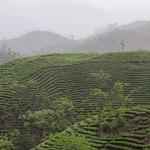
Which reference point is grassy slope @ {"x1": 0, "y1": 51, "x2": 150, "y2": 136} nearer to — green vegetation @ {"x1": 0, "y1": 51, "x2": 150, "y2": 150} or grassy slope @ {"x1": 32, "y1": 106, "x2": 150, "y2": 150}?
green vegetation @ {"x1": 0, "y1": 51, "x2": 150, "y2": 150}

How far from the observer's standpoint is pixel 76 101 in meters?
41.5

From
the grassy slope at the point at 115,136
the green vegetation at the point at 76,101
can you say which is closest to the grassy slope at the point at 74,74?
the green vegetation at the point at 76,101

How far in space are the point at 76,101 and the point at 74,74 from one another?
36.4 ft

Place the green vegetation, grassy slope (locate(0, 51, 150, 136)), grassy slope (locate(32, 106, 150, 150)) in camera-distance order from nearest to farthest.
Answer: grassy slope (locate(32, 106, 150, 150)), the green vegetation, grassy slope (locate(0, 51, 150, 136))

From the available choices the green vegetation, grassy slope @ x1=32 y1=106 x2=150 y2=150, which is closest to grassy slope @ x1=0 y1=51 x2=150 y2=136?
the green vegetation

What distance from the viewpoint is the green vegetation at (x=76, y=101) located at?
79.0 feet

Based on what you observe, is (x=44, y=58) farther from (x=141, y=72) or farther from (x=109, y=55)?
(x=141, y=72)

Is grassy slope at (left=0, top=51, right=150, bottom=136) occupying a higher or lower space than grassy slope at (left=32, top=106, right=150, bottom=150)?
higher

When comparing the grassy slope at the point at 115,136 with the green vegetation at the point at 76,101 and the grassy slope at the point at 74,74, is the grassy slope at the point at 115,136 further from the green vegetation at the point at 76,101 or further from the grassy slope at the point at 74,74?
the grassy slope at the point at 74,74

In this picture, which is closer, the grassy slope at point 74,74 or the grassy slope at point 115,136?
the grassy slope at point 115,136

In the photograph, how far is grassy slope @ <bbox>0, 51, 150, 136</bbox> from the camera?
136 feet

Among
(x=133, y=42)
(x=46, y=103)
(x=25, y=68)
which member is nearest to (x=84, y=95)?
(x=46, y=103)

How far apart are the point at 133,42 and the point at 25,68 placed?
414ft

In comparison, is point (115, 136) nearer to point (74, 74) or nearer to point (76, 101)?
point (76, 101)
